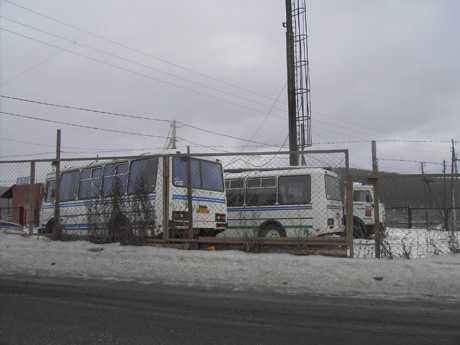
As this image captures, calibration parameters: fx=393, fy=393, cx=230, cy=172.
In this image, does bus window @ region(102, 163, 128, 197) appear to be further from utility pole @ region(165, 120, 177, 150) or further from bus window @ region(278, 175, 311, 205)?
utility pole @ region(165, 120, 177, 150)

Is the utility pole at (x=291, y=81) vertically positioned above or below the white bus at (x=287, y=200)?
above

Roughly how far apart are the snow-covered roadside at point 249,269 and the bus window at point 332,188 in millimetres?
6574

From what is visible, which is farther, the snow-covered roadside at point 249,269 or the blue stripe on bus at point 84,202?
the blue stripe on bus at point 84,202

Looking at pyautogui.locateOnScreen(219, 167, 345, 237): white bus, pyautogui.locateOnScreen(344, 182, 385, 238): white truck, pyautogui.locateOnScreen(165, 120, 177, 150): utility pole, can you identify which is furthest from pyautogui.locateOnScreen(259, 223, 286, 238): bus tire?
pyautogui.locateOnScreen(165, 120, 177, 150): utility pole

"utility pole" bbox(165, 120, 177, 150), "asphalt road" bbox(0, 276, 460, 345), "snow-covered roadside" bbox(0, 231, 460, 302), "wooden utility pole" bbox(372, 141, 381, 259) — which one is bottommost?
"asphalt road" bbox(0, 276, 460, 345)

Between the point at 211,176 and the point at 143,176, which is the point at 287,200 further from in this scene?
the point at 143,176

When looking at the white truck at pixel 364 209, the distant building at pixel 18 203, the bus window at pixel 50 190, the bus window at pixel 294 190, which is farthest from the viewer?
the distant building at pixel 18 203

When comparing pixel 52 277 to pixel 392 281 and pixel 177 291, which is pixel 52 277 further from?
pixel 392 281

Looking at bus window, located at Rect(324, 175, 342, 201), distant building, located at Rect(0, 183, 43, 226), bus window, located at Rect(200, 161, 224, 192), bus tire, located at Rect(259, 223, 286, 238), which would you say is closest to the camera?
bus window, located at Rect(200, 161, 224, 192)

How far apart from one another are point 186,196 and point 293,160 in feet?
37.1

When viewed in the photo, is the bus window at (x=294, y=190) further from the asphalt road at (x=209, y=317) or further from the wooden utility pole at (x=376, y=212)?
the asphalt road at (x=209, y=317)

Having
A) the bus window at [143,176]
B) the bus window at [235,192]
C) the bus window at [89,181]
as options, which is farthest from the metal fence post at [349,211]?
the bus window at [89,181]

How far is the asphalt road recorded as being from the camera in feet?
12.6

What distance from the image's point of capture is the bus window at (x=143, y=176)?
929cm
